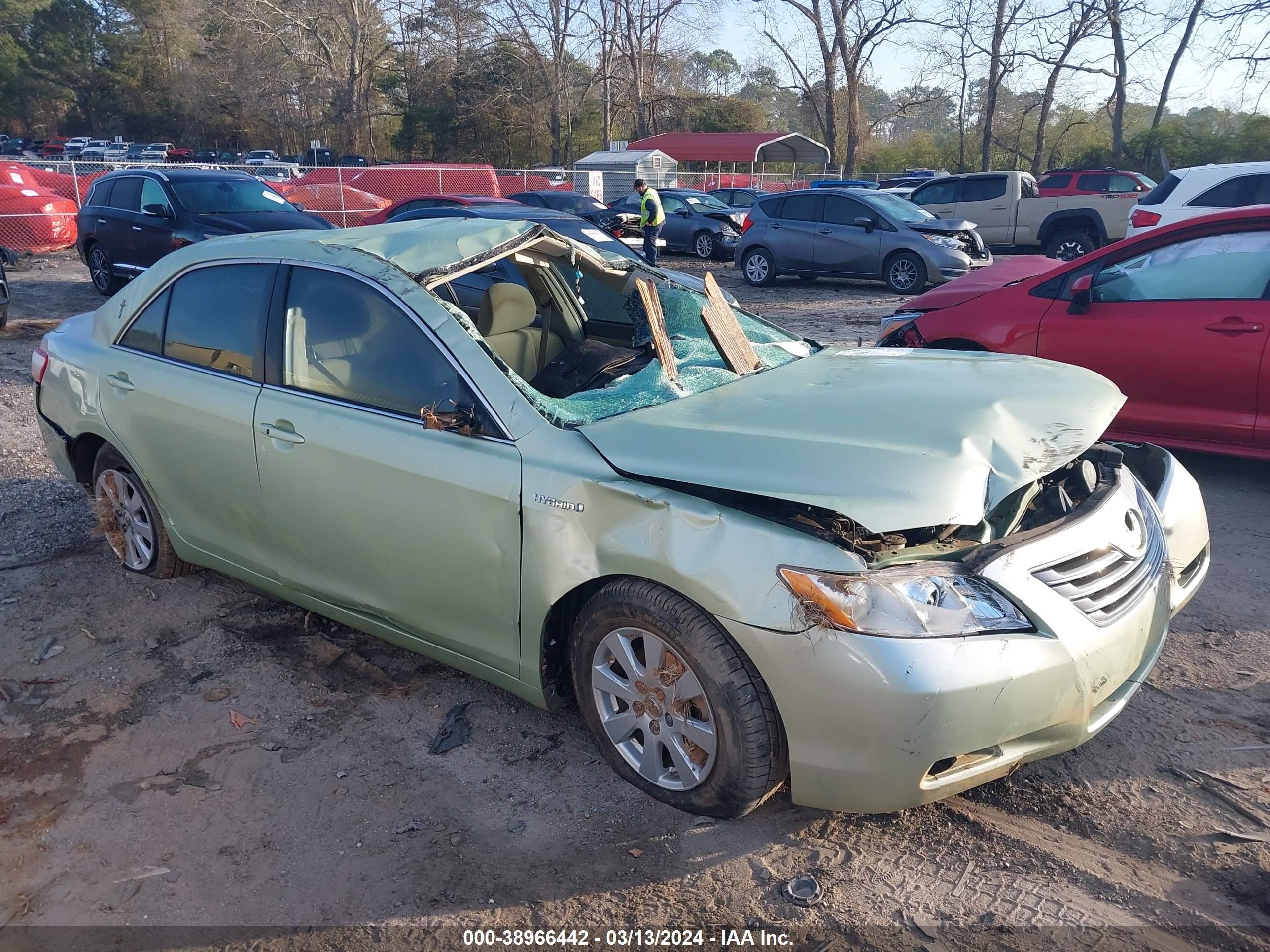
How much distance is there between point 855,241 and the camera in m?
15.5

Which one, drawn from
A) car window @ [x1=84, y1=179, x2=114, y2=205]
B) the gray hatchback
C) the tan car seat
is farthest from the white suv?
car window @ [x1=84, y1=179, x2=114, y2=205]

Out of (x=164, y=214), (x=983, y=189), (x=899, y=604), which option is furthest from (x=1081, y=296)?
(x=983, y=189)

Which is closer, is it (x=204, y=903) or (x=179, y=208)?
(x=204, y=903)

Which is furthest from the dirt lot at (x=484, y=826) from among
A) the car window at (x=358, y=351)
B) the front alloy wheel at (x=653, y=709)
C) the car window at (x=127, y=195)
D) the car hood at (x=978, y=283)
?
the car window at (x=127, y=195)

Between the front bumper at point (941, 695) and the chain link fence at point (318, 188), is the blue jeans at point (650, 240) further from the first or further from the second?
the front bumper at point (941, 695)

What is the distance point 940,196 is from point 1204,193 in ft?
29.7

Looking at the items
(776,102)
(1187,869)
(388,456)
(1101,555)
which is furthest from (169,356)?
(776,102)

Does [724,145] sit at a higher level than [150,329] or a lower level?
higher

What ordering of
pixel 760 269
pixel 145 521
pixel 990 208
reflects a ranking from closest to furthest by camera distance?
pixel 145 521
pixel 760 269
pixel 990 208

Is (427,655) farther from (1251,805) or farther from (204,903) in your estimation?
(1251,805)

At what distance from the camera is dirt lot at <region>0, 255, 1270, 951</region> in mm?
2557

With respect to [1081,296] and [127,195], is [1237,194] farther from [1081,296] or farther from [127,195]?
[127,195]

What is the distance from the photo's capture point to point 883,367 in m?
3.80

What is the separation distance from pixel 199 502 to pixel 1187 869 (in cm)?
379
